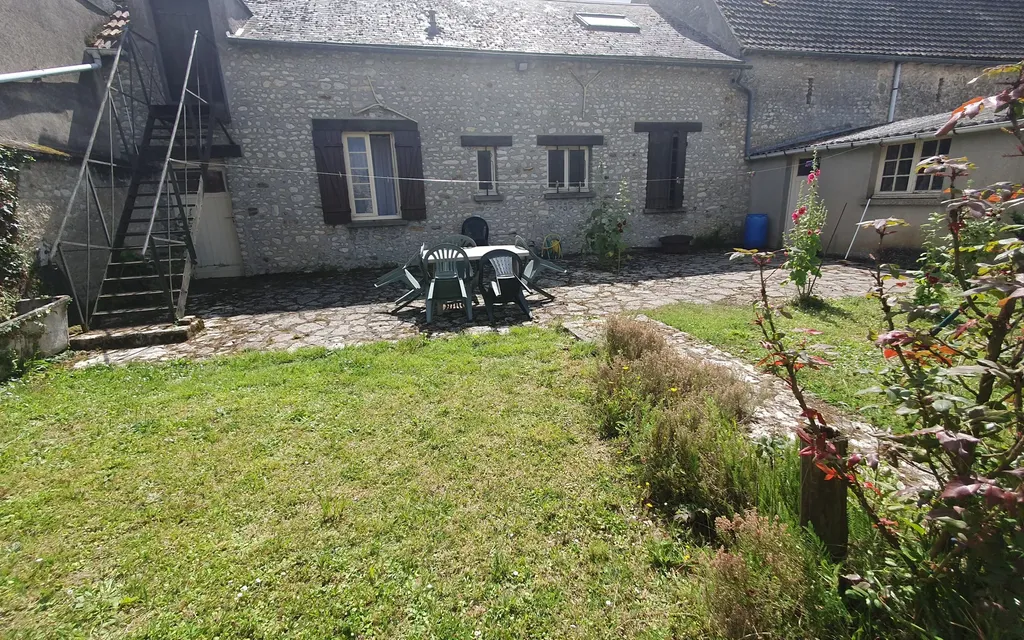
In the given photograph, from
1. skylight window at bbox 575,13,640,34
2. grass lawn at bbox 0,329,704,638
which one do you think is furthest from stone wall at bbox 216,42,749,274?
grass lawn at bbox 0,329,704,638

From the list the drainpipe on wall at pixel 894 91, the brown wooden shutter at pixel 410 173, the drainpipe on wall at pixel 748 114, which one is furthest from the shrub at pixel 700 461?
the drainpipe on wall at pixel 894 91

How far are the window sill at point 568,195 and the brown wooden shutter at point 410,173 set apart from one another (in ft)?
9.20

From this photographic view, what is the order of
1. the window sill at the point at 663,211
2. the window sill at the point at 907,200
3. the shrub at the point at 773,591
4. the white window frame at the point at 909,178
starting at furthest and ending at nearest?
the window sill at the point at 663,211 < the white window frame at the point at 909,178 < the window sill at the point at 907,200 < the shrub at the point at 773,591

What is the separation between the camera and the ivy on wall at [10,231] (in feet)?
16.3

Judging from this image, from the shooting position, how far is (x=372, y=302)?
6.67 m

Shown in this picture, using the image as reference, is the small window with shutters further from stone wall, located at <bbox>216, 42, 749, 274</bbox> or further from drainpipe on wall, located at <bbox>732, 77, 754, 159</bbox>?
drainpipe on wall, located at <bbox>732, 77, 754, 159</bbox>

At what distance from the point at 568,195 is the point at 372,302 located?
5.48 m

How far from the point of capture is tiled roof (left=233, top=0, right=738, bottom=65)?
8.49m

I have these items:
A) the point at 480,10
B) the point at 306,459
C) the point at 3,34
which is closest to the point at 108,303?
the point at 3,34

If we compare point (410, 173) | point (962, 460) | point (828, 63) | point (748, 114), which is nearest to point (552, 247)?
point (410, 173)

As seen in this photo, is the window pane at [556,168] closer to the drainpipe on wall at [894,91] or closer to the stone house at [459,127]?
the stone house at [459,127]

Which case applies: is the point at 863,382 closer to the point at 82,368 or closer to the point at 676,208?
the point at 82,368

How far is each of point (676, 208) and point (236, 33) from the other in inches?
381

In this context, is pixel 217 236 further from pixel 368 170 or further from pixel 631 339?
pixel 631 339
